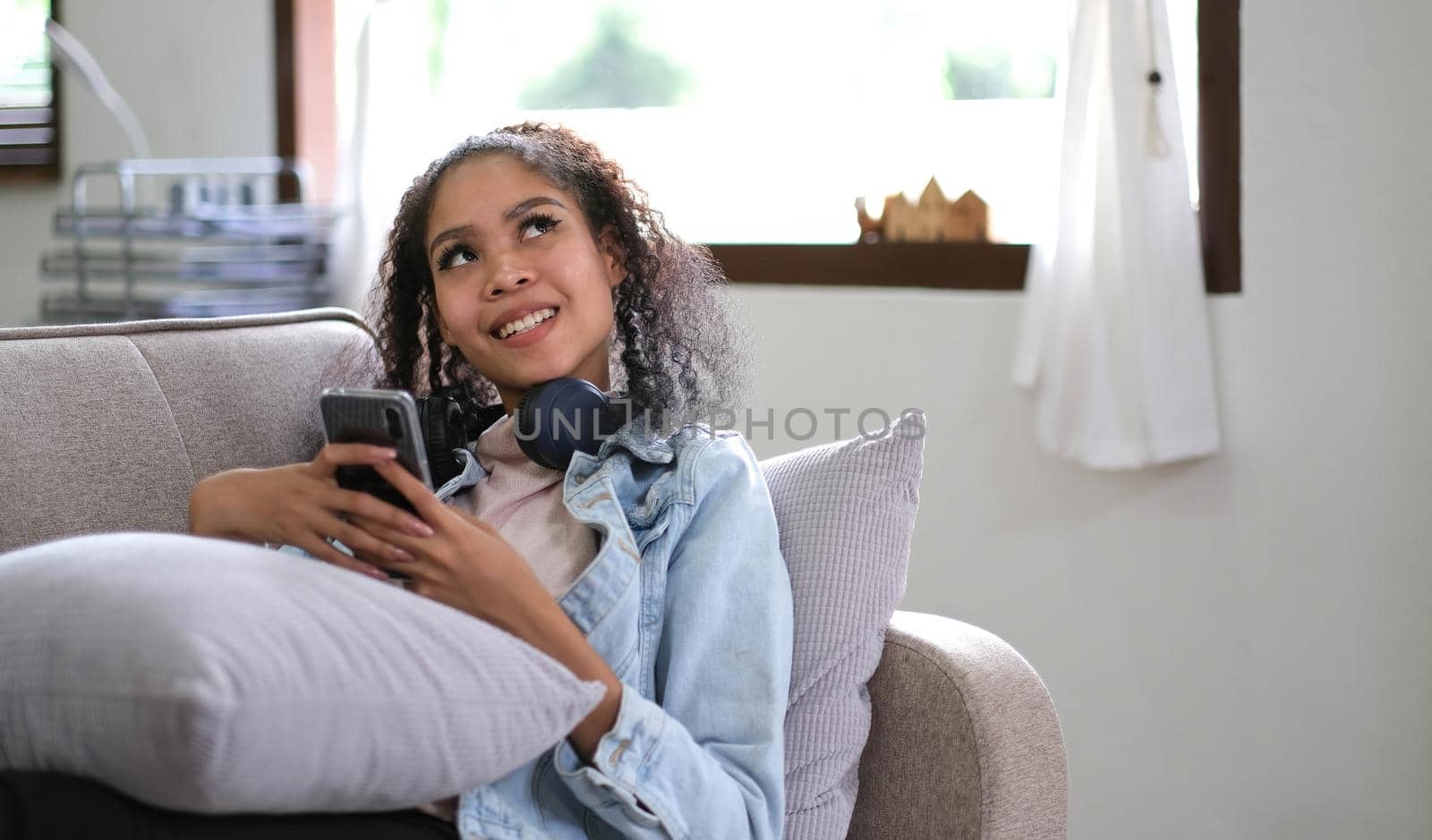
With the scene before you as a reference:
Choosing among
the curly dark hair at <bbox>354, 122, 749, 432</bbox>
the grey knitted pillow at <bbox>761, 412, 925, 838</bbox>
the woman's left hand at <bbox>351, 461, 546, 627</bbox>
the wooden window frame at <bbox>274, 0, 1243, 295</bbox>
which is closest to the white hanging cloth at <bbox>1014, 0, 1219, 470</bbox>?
the wooden window frame at <bbox>274, 0, 1243, 295</bbox>

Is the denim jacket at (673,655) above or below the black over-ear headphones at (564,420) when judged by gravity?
below

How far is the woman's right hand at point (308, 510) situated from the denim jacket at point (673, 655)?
152 mm

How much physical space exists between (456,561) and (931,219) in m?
1.38

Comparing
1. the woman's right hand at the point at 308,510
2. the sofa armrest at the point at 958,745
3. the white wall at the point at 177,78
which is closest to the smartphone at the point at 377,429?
the woman's right hand at the point at 308,510

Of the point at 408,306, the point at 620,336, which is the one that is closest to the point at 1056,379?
the point at 620,336

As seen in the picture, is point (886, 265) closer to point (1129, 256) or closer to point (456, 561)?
point (1129, 256)

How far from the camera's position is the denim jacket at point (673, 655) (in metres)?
0.97

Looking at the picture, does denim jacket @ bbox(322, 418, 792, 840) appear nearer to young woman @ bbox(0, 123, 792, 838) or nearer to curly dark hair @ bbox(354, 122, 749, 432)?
young woman @ bbox(0, 123, 792, 838)

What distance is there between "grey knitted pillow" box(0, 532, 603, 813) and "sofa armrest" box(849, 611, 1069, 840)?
1.19ft

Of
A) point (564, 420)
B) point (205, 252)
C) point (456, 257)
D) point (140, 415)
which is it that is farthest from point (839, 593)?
point (205, 252)

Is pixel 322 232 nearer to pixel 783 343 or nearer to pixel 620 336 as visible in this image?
pixel 783 343

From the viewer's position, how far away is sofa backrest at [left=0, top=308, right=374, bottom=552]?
113 centimetres

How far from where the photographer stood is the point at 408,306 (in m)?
1.46

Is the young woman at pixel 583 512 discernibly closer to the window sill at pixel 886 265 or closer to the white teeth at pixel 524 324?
the white teeth at pixel 524 324
